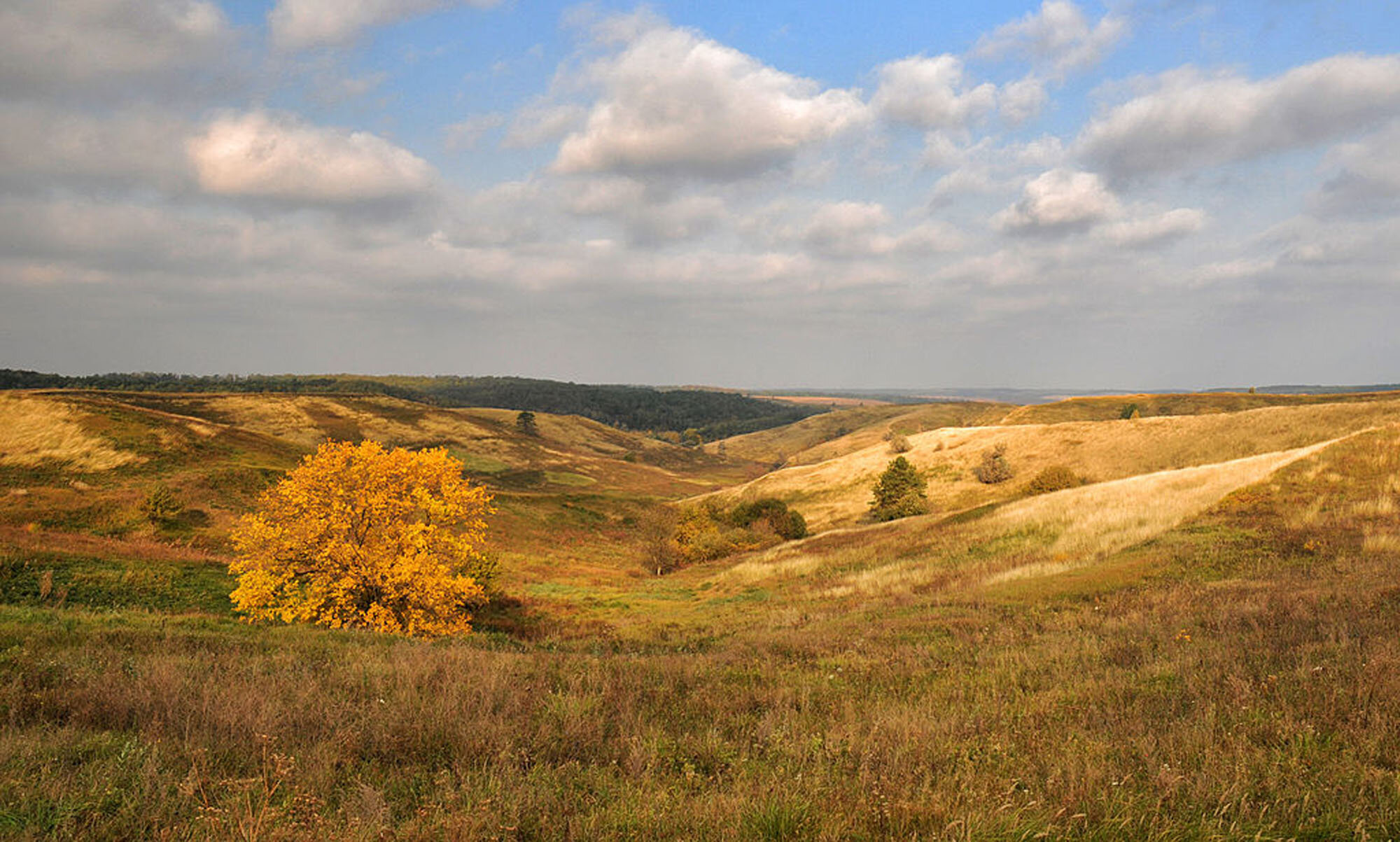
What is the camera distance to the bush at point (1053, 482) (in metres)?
59.0

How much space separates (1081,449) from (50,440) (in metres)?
115

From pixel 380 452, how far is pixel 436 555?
4.36 metres

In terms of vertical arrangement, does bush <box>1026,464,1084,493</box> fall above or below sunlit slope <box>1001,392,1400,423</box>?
below

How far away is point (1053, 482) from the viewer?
59281mm

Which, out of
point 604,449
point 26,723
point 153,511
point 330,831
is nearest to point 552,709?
point 330,831

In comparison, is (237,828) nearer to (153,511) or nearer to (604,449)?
(153,511)

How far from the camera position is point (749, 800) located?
4656mm

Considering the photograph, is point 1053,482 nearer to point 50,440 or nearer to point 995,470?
point 995,470

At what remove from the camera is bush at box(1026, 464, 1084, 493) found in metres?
59.0

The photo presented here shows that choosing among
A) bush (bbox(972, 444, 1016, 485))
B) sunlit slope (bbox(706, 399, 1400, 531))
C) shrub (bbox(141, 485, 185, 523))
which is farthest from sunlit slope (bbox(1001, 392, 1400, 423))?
shrub (bbox(141, 485, 185, 523))

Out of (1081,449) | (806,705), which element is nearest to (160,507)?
(806,705)

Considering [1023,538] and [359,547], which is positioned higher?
[359,547]

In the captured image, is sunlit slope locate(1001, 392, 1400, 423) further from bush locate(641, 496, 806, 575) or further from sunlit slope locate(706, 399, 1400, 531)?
bush locate(641, 496, 806, 575)

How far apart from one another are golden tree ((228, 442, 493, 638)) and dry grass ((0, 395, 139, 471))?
53.3m
